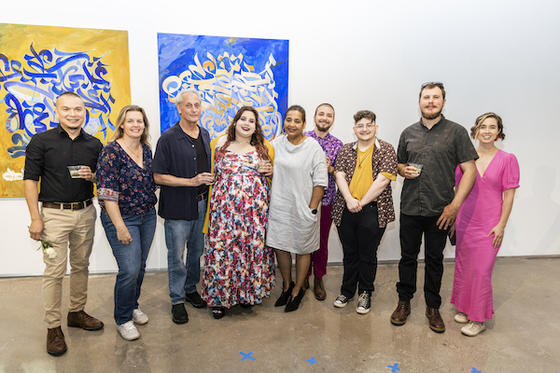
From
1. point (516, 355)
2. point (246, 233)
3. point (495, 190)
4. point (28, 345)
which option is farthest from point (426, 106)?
point (28, 345)

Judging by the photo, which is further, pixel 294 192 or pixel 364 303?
pixel 364 303

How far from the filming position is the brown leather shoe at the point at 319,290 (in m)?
2.98

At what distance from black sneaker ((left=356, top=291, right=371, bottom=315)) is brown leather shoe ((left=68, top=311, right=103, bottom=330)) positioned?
196 centimetres

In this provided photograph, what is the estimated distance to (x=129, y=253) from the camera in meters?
2.21

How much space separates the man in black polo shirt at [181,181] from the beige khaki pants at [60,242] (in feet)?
1.61

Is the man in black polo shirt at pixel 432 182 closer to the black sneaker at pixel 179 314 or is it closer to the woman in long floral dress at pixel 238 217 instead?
the woman in long floral dress at pixel 238 217

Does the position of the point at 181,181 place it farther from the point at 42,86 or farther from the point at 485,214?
the point at 485,214

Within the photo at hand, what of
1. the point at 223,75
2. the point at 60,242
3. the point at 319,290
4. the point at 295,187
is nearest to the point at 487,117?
the point at 295,187

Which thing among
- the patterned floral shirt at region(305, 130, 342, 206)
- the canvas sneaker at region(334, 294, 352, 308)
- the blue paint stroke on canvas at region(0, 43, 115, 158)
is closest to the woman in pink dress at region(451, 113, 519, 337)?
the canvas sneaker at region(334, 294, 352, 308)

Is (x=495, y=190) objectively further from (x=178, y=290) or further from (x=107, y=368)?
(x=107, y=368)

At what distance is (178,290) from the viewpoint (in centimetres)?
258

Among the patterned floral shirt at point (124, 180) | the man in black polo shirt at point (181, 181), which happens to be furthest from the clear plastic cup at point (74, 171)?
the man in black polo shirt at point (181, 181)

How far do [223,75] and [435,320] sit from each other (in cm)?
286

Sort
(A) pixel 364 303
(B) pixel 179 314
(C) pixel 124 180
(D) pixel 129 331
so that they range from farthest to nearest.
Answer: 1. (A) pixel 364 303
2. (B) pixel 179 314
3. (D) pixel 129 331
4. (C) pixel 124 180
